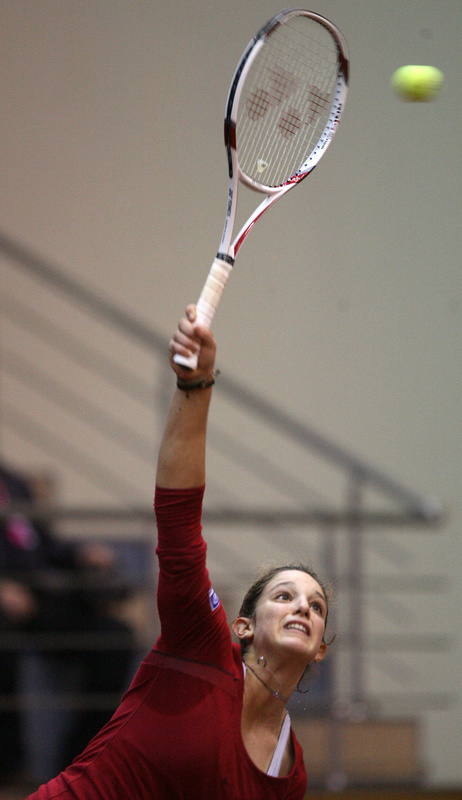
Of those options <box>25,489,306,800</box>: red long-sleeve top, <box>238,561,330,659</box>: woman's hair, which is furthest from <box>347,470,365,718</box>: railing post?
<box>25,489,306,800</box>: red long-sleeve top

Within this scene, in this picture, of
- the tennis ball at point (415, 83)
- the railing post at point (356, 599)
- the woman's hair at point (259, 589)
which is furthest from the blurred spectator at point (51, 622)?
the tennis ball at point (415, 83)

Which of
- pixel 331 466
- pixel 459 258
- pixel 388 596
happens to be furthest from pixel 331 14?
pixel 388 596

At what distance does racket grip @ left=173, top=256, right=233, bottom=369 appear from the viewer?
Answer: 1.18 m

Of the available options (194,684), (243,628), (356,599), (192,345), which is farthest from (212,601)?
(356,599)

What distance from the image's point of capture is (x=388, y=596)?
11.4 ft

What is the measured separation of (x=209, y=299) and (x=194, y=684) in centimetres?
56

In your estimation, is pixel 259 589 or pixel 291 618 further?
pixel 259 589

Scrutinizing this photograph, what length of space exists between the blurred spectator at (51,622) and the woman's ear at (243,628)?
1454 millimetres

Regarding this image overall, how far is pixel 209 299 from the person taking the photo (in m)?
1.24

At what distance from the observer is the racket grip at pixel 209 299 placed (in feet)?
3.89

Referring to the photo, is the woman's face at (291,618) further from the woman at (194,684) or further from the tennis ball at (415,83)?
the tennis ball at (415,83)

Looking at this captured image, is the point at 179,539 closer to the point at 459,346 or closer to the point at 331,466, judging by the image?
the point at 331,466

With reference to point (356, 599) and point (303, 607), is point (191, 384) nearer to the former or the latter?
point (303, 607)

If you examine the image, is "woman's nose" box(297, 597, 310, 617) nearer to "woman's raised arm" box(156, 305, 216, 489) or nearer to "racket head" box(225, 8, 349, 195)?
"woman's raised arm" box(156, 305, 216, 489)
